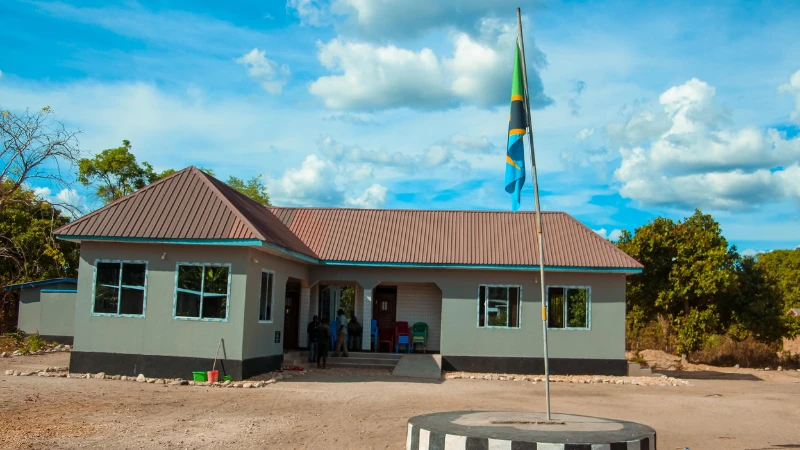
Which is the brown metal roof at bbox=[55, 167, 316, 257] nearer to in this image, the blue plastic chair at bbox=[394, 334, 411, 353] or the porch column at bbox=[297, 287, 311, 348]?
the porch column at bbox=[297, 287, 311, 348]

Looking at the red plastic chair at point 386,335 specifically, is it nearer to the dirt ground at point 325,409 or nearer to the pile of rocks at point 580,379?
the pile of rocks at point 580,379

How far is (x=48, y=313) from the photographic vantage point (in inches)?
921

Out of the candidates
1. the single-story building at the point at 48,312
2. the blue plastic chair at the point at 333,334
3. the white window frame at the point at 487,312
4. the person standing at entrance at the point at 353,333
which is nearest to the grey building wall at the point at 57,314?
the single-story building at the point at 48,312

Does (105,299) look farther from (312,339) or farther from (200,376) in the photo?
(312,339)

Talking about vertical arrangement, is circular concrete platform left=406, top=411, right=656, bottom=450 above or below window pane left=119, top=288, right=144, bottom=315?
below

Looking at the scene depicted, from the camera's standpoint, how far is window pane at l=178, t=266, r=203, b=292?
16562 millimetres

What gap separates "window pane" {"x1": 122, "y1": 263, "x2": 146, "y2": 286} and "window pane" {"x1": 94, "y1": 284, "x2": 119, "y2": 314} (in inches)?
12.8

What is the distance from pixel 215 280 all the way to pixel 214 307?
0.60 metres

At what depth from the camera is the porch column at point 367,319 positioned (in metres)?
21.8

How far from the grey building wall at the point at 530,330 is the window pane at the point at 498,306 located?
→ 0.77ft

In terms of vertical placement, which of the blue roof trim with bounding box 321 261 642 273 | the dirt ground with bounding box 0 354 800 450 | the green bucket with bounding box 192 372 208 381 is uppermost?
the blue roof trim with bounding box 321 261 642 273

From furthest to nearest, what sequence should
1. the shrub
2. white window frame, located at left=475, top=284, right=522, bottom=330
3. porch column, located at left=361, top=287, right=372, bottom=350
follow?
the shrub → porch column, located at left=361, top=287, right=372, bottom=350 → white window frame, located at left=475, top=284, right=522, bottom=330

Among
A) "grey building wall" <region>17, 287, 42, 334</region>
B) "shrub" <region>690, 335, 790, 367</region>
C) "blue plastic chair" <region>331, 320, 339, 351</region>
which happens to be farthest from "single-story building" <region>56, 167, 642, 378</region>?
"grey building wall" <region>17, 287, 42, 334</region>

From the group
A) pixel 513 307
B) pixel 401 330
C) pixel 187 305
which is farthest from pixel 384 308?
pixel 187 305
